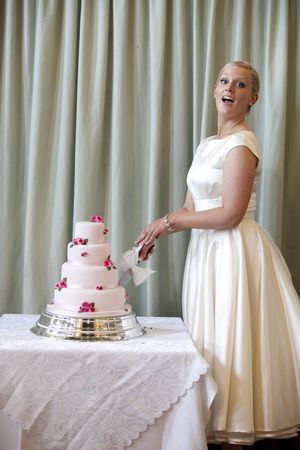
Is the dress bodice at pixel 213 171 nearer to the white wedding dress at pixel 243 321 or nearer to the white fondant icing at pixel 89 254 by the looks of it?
the white wedding dress at pixel 243 321

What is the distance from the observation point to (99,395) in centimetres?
151

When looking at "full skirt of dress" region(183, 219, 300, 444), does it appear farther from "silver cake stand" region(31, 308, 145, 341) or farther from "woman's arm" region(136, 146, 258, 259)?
"silver cake stand" region(31, 308, 145, 341)

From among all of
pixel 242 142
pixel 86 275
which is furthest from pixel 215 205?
pixel 86 275

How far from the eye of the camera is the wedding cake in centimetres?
167

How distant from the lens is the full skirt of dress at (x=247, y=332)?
1.65 metres

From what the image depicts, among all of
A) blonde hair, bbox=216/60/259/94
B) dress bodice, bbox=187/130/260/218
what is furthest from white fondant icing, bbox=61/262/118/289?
blonde hair, bbox=216/60/259/94

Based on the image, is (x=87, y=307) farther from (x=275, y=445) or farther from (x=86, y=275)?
(x=275, y=445)

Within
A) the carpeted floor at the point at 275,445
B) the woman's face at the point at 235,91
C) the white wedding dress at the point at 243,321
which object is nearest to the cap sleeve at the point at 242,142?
the white wedding dress at the point at 243,321

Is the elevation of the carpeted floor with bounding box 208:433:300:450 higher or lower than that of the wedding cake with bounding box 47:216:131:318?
lower

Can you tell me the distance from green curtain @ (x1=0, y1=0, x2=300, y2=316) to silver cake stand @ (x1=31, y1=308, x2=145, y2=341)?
1.64ft

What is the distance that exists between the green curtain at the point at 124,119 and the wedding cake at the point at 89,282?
0.46 meters

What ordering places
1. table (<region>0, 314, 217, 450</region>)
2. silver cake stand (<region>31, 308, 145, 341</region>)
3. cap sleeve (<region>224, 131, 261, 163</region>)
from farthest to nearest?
cap sleeve (<region>224, 131, 261, 163</region>) < silver cake stand (<region>31, 308, 145, 341</region>) < table (<region>0, 314, 217, 450</region>)

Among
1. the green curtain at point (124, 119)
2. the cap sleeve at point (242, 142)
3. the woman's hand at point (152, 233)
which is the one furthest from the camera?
the green curtain at point (124, 119)

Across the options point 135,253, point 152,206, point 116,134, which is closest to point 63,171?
point 116,134
